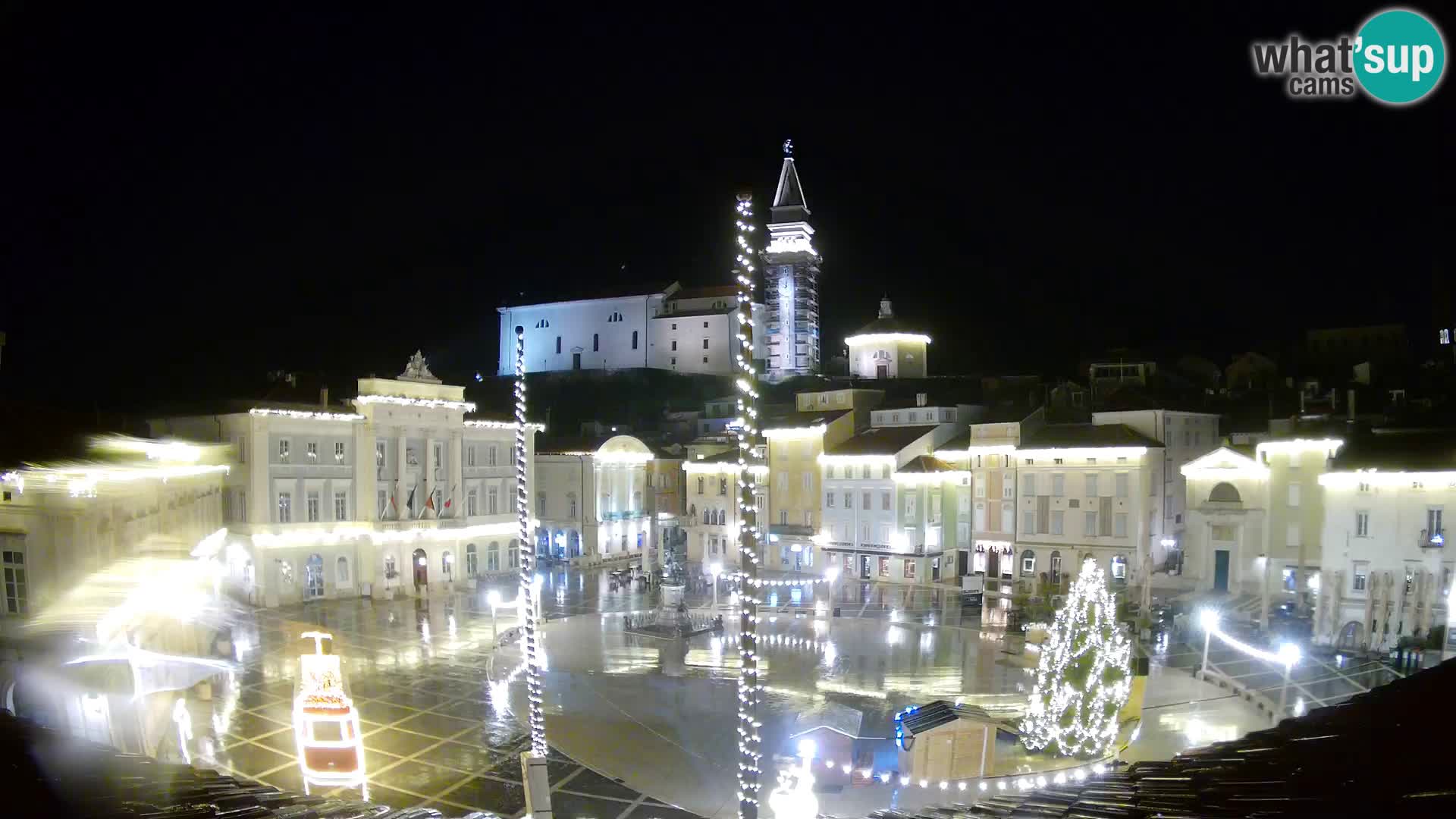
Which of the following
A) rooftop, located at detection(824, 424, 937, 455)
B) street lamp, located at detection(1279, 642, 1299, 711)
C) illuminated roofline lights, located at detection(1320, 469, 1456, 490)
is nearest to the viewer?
street lamp, located at detection(1279, 642, 1299, 711)

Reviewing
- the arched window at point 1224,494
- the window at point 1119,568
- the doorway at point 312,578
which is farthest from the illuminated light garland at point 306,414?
the arched window at point 1224,494

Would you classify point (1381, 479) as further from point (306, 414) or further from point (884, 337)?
point (884, 337)

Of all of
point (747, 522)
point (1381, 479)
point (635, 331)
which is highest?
point (635, 331)

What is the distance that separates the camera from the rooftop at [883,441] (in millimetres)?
40875

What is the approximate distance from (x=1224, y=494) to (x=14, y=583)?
116 feet

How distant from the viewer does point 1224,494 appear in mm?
34688

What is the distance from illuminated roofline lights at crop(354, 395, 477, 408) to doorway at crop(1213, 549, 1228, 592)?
29.9 m

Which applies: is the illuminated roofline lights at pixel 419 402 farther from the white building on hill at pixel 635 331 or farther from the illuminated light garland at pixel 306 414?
the white building on hill at pixel 635 331

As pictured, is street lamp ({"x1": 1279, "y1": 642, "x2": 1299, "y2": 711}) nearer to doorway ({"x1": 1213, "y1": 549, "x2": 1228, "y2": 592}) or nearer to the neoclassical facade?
doorway ({"x1": 1213, "y1": 549, "x2": 1228, "y2": 592})

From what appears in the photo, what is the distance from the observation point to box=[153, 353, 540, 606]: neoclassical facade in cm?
3322

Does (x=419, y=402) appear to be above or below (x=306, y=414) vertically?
above

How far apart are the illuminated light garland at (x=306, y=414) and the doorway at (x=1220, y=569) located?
3236cm

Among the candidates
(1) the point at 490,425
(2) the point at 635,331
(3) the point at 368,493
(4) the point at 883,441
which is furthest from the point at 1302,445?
(2) the point at 635,331

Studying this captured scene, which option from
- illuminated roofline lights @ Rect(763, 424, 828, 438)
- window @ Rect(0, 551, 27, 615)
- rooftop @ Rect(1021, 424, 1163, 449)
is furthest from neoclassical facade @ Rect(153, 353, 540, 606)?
rooftop @ Rect(1021, 424, 1163, 449)
